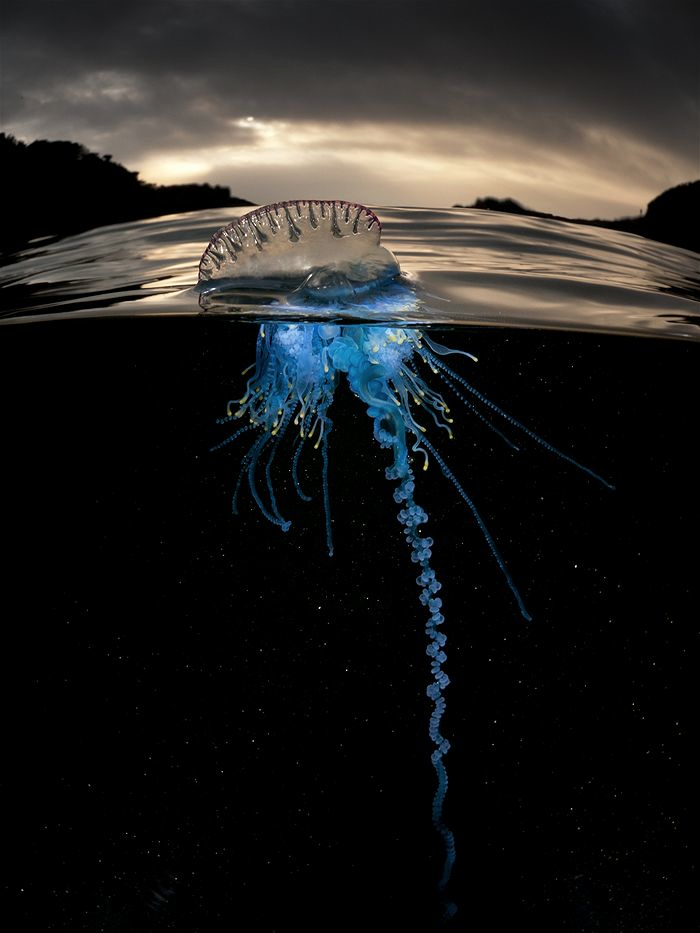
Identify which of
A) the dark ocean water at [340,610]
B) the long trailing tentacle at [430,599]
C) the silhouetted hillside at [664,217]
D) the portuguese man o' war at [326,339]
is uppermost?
the silhouetted hillside at [664,217]

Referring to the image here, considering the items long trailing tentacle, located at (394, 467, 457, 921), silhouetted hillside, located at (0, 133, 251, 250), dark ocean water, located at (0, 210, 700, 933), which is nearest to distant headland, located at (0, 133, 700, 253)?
silhouetted hillside, located at (0, 133, 251, 250)

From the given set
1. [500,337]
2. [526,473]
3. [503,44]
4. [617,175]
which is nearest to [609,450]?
[526,473]

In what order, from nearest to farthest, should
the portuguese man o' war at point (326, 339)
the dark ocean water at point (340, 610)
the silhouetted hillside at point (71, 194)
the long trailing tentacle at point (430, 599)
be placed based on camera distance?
1. the long trailing tentacle at point (430, 599)
2. the portuguese man o' war at point (326, 339)
3. the silhouetted hillside at point (71, 194)
4. the dark ocean water at point (340, 610)

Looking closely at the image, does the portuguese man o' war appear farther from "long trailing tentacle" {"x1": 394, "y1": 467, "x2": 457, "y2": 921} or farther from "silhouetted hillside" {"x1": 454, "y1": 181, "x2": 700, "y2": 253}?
"silhouetted hillside" {"x1": 454, "y1": 181, "x2": 700, "y2": 253}

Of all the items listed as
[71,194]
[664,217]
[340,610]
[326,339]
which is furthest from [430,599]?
[340,610]

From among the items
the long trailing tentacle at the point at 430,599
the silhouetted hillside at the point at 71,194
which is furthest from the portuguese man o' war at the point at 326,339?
the silhouetted hillside at the point at 71,194

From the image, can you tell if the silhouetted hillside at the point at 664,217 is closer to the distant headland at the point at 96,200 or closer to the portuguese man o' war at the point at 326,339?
the distant headland at the point at 96,200

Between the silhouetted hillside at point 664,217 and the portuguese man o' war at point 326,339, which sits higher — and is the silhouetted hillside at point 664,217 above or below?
above
